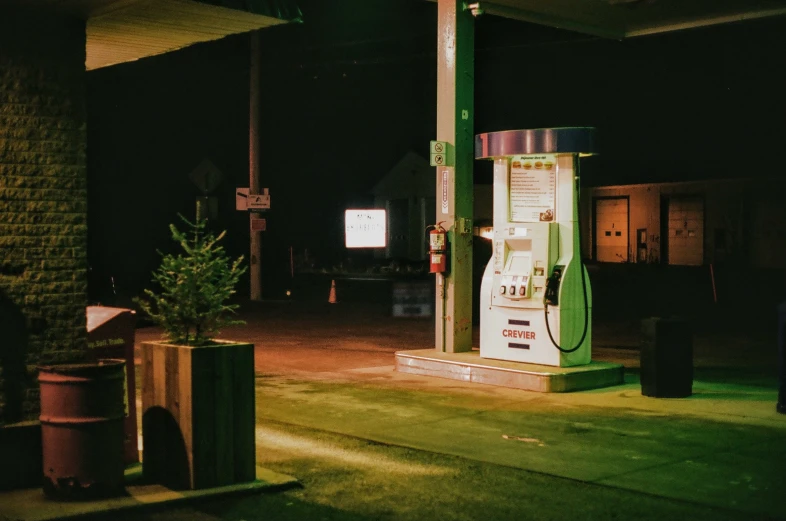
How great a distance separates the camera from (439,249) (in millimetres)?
13453

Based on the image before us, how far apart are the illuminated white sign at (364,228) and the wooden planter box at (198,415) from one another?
19628 mm

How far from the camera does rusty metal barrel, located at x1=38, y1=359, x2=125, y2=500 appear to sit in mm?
6570

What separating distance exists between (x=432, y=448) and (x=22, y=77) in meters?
4.43

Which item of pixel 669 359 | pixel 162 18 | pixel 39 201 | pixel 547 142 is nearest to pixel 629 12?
pixel 547 142

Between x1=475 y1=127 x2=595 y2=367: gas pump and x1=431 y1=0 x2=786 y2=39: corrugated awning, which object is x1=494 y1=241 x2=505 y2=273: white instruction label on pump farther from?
x1=431 y1=0 x2=786 y2=39: corrugated awning

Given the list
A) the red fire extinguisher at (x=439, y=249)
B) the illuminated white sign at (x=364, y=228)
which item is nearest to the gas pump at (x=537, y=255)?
the red fire extinguisher at (x=439, y=249)

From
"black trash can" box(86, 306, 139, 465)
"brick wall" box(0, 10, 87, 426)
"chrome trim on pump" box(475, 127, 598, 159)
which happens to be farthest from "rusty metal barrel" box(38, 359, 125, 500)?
"chrome trim on pump" box(475, 127, 598, 159)

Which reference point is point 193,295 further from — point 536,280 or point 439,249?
point 439,249

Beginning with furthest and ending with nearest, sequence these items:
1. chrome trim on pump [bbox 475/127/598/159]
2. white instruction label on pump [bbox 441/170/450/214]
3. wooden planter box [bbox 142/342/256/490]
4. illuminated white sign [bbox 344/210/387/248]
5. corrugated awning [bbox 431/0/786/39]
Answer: illuminated white sign [bbox 344/210/387/248] → corrugated awning [bbox 431/0/786/39] → white instruction label on pump [bbox 441/170/450/214] → chrome trim on pump [bbox 475/127/598/159] → wooden planter box [bbox 142/342/256/490]

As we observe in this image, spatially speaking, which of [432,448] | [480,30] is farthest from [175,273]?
[480,30]

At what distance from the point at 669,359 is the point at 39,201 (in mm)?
6983

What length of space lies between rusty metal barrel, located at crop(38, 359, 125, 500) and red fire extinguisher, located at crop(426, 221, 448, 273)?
7144 millimetres

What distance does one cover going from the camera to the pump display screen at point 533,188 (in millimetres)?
12516

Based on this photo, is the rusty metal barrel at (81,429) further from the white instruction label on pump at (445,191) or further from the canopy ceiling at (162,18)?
the white instruction label on pump at (445,191)
